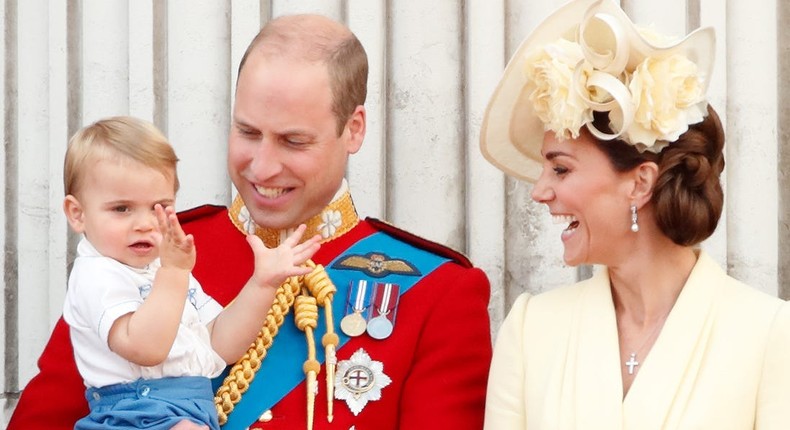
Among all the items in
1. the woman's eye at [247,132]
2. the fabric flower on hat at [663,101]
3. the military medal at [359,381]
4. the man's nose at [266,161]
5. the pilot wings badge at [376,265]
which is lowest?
the military medal at [359,381]

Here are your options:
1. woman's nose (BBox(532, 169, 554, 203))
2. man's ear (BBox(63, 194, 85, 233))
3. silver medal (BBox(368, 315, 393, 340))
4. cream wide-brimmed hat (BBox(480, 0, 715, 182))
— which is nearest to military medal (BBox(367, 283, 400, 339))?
silver medal (BBox(368, 315, 393, 340))

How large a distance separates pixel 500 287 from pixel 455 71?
565 mm

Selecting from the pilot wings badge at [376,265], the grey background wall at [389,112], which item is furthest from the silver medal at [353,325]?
the grey background wall at [389,112]

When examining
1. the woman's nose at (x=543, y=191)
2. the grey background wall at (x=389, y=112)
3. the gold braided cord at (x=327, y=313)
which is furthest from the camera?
the grey background wall at (x=389, y=112)

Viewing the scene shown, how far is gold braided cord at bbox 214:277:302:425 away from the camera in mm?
3254

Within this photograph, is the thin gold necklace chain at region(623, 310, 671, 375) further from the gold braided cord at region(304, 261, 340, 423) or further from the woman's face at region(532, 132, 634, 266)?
the gold braided cord at region(304, 261, 340, 423)

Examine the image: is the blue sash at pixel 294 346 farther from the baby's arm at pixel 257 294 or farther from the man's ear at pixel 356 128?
the man's ear at pixel 356 128

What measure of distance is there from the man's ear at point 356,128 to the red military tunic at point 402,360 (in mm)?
186

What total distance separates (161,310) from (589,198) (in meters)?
0.86

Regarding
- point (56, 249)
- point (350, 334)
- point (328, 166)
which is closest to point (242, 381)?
point (350, 334)

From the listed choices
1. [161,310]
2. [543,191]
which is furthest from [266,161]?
[543,191]

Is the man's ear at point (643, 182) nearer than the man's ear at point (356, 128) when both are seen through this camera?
Yes

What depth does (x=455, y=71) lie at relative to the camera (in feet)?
13.1

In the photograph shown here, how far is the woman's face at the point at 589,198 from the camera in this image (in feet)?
10.1
